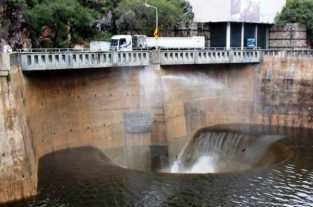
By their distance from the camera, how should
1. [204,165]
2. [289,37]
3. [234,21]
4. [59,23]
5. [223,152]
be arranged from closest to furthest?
[204,165] < [223,152] < [59,23] < [234,21] < [289,37]

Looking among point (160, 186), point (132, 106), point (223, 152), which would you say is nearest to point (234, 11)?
point (223, 152)

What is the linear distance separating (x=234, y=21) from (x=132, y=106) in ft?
107

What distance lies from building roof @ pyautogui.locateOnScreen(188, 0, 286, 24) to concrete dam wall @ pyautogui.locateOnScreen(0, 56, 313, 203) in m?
16.9

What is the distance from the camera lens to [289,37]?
77.9 meters

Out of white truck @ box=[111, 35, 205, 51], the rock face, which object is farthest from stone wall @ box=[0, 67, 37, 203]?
the rock face

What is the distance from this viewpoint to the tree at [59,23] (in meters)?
53.7

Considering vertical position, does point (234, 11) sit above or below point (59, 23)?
above

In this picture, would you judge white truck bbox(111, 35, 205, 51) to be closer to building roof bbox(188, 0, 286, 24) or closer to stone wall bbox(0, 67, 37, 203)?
building roof bbox(188, 0, 286, 24)

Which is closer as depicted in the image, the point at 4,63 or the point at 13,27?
the point at 4,63

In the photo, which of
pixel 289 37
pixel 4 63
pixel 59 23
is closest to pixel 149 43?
pixel 59 23

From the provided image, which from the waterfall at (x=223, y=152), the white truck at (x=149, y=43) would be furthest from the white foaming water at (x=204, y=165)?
the white truck at (x=149, y=43)

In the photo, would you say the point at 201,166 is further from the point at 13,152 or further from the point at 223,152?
the point at 13,152

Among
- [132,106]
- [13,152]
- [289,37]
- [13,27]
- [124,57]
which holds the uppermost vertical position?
[13,27]

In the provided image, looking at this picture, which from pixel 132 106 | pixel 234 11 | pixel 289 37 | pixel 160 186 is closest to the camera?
pixel 160 186
